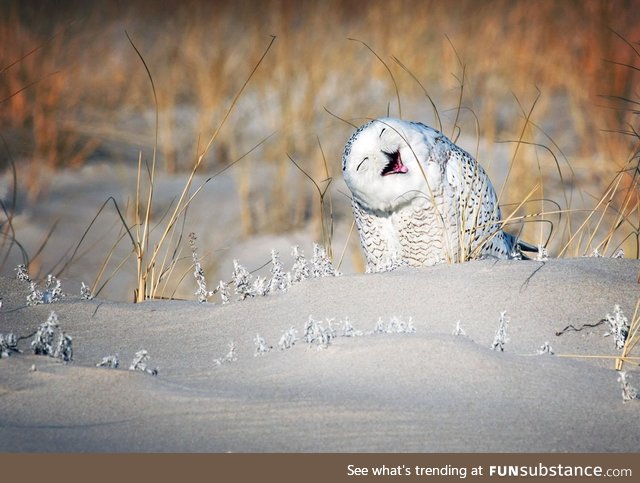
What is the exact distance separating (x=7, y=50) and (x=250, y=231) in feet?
7.49

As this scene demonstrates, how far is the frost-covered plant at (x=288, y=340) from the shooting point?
2.52 meters

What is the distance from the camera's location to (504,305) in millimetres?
2787

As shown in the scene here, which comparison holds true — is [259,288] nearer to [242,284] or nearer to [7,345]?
[242,284]

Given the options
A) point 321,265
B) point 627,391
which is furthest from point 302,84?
point 627,391

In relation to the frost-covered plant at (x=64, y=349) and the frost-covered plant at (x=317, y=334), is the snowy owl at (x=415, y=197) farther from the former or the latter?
the frost-covered plant at (x=64, y=349)

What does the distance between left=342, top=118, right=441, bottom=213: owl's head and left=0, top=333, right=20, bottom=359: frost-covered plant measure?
1.10 metres

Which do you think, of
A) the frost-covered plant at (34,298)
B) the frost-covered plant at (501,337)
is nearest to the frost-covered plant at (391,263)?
the frost-covered plant at (501,337)

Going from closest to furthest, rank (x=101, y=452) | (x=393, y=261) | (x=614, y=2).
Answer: (x=101, y=452) < (x=393, y=261) < (x=614, y=2)

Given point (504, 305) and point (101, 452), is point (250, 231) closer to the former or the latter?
point (504, 305)

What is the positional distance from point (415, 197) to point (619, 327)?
726 millimetres

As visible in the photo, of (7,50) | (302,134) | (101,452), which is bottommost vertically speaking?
(101,452)

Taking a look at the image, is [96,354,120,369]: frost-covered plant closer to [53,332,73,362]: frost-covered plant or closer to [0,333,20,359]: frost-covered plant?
[53,332,73,362]: frost-covered plant

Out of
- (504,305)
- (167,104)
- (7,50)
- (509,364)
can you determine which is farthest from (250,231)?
(509,364)

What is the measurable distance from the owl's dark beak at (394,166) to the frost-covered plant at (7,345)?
3.85ft
